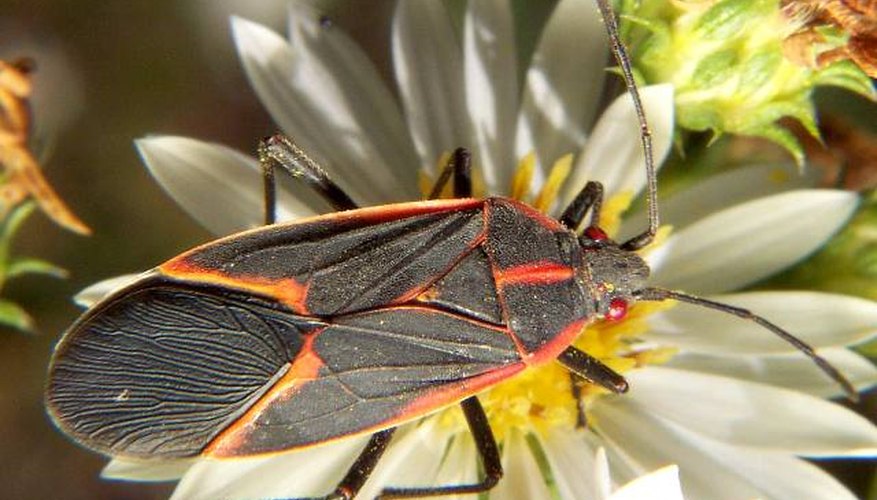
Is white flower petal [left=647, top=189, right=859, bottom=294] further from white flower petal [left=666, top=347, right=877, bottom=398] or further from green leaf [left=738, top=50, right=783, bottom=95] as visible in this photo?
green leaf [left=738, top=50, right=783, bottom=95]

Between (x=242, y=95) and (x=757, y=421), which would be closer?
(x=757, y=421)

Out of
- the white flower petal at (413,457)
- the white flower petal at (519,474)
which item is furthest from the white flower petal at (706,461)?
the white flower petal at (413,457)

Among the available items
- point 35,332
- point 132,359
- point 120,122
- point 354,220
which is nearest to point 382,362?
point 354,220

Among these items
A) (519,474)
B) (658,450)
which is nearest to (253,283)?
(519,474)

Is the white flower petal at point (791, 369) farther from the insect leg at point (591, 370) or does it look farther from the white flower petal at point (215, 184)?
the white flower petal at point (215, 184)

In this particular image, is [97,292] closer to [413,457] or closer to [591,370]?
[413,457]

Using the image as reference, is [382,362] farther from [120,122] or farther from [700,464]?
[120,122]
